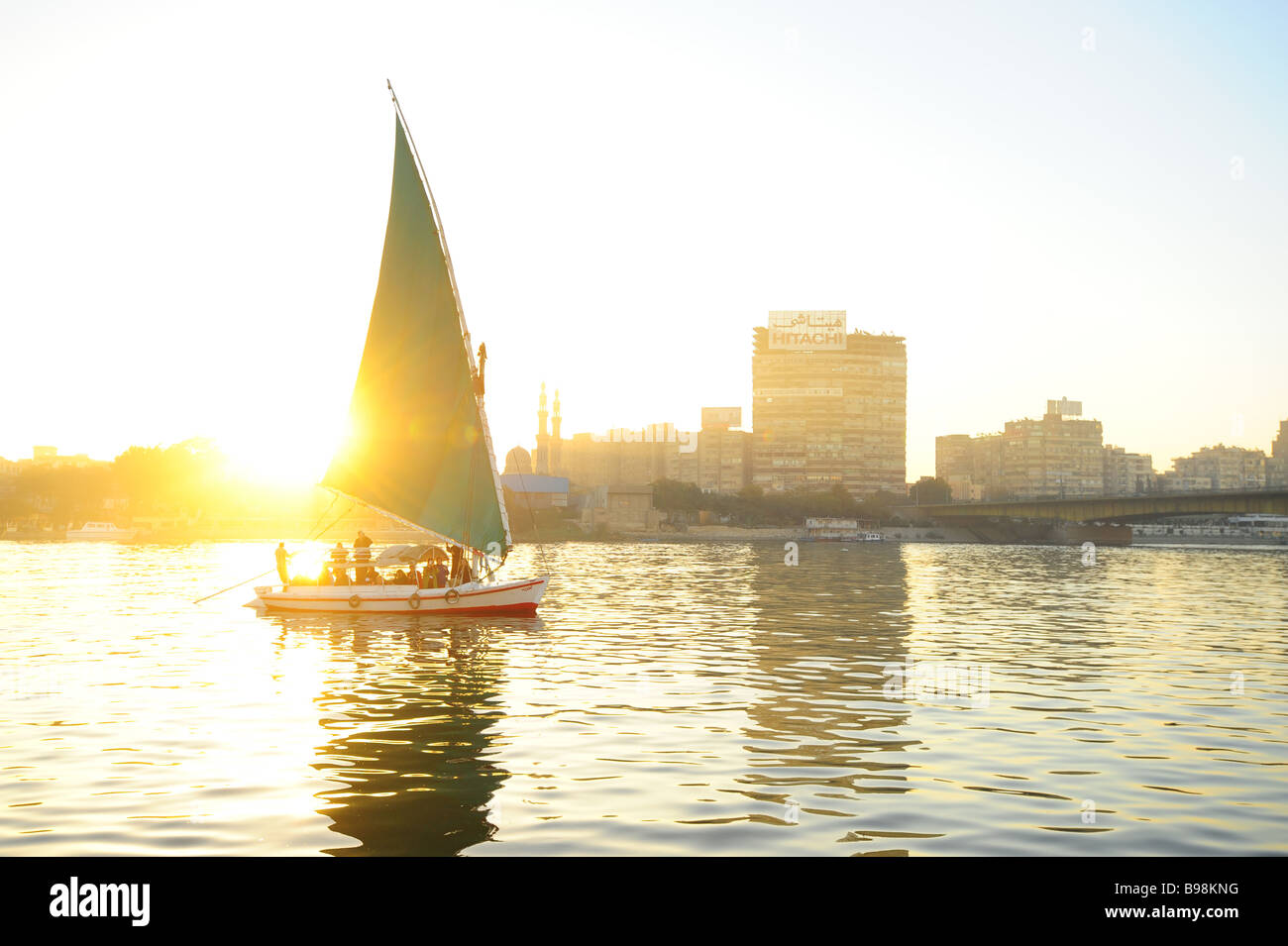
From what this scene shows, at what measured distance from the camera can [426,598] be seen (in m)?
45.5

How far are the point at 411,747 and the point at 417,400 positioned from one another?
82.5 ft

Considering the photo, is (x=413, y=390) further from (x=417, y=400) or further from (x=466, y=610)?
(x=466, y=610)

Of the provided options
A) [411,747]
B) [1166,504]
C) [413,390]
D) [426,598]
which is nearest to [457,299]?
[413,390]

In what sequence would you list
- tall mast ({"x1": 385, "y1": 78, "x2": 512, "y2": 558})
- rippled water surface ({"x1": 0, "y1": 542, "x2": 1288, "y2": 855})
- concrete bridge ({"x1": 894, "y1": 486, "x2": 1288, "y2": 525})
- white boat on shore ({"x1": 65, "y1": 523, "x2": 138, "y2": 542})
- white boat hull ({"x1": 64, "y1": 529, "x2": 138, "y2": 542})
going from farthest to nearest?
white boat on shore ({"x1": 65, "y1": 523, "x2": 138, "y2": 542}) < white boat hull ({"x1": 64, "y1": 529, "x2": 138, "y2": 542}) < concrete bridge ({"x1": 894, "y1": 486, "x2": 1288, "y2": 525}) < tall mast ({"x1": 385, "y1": 78, "x2": 512, "y2": 558}) < rippled water surface ({"x1": 0, "y1": 542, "x2": 1288, "y2": 855})

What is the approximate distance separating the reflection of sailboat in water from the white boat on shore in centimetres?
16478

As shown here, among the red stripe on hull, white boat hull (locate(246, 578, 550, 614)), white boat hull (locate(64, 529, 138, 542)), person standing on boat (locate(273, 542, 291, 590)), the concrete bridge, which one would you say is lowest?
white boat hull (locate(64, 529, 138, 542))

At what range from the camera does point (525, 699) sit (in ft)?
83.5

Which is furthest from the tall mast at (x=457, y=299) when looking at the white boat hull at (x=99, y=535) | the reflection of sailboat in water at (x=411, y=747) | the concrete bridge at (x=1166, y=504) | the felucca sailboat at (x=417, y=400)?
the white boat hull at (x=99, y=535)

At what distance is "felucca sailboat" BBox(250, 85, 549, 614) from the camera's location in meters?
43.2

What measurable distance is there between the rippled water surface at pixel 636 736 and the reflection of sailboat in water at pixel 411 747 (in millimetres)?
83

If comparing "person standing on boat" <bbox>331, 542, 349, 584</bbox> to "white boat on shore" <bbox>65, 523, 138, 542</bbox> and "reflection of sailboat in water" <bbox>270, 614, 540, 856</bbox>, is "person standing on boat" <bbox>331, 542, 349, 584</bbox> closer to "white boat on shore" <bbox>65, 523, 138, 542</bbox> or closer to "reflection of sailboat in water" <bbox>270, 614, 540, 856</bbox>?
"reflection of sailboat in water" <bbox>270, 614, 540, 856</bbox>

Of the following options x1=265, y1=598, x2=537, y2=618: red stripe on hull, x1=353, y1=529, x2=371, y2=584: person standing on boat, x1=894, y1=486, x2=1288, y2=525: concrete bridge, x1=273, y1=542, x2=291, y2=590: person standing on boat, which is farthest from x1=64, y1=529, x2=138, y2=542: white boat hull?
x1=894, y1=486, x2=1288, y2=525: concrete bridge

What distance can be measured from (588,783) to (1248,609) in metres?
51.2
